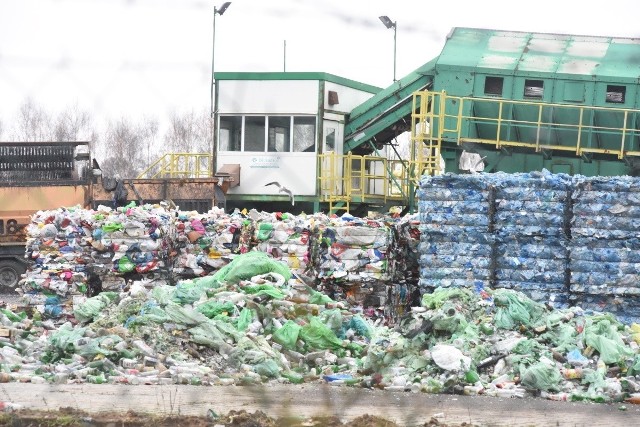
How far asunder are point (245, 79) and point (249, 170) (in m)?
2.08

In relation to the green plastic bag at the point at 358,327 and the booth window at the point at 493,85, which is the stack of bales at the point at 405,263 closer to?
the green plastic bag at the point at 358,327

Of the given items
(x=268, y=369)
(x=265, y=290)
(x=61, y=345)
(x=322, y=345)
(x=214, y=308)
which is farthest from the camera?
(x=265, y=290)

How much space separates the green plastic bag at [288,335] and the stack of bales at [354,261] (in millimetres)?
3415

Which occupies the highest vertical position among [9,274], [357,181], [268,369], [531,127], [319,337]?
[531,127]

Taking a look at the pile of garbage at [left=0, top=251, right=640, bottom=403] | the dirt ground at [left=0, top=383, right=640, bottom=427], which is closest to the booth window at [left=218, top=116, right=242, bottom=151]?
Answer: the pile of garbage at [left=0, top=251, right=640, bottom=403]

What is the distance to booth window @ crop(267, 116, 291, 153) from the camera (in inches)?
899

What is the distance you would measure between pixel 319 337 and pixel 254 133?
39.8 feet

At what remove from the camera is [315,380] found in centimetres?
1014

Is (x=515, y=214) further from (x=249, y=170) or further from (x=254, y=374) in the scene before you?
(x=249, y=170)

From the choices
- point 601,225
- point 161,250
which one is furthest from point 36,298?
point 601,225

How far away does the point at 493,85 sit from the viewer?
21359mm

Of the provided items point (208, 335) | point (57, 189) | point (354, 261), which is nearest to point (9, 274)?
point (57, 189)

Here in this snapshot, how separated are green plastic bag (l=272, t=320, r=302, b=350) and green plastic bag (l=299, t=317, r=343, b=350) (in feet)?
0.33

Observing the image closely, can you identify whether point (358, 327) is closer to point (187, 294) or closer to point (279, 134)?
point (187, 294)
